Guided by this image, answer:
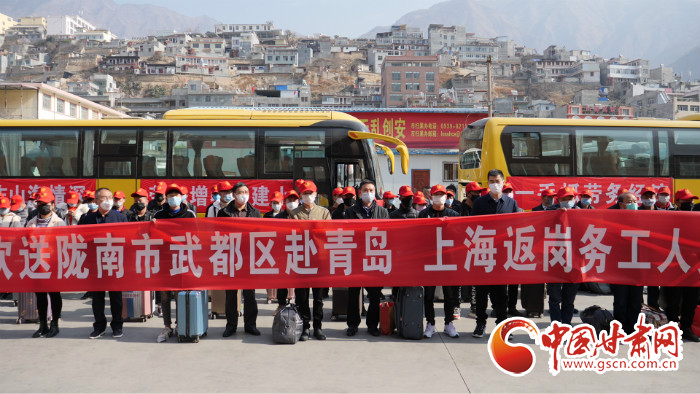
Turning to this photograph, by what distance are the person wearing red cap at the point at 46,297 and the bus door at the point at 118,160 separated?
17.8 feet

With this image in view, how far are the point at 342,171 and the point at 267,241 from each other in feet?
19.8

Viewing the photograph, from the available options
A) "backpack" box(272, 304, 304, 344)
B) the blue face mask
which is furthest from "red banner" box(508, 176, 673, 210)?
the blue face mask

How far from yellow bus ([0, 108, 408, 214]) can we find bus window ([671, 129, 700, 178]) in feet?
21.9

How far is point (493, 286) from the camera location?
22.5ft

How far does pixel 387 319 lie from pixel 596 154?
362 inches

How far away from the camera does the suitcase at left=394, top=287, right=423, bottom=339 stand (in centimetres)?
668

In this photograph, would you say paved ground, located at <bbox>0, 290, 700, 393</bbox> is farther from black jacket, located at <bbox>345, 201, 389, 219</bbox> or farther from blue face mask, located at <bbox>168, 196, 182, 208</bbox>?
blue face mask, located at <bbox>168, 196, 182, 208</bbox>

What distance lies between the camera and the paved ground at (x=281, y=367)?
513 cm

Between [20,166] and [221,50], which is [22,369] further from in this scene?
[221,50]

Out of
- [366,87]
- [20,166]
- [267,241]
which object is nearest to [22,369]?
[267,241]

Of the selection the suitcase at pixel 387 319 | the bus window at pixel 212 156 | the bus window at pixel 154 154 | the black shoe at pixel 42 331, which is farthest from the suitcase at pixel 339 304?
the bus window at pixel 154 154

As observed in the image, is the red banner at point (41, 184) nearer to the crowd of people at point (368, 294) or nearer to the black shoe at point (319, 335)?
the crowd of people at point (368, 294)

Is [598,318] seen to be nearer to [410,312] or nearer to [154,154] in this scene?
[410,312]

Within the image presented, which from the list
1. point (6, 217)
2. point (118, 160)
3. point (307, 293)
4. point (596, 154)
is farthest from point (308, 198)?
point (596, 154)
